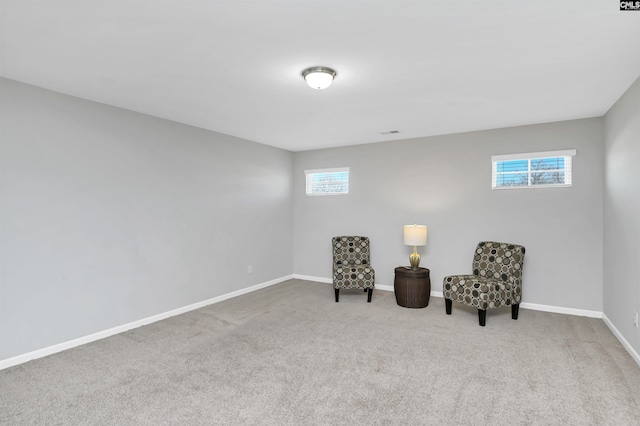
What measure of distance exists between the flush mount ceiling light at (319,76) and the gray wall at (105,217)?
2.29 m

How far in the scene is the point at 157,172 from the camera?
406 cm

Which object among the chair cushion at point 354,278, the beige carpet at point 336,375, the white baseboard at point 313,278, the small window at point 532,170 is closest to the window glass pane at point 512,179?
the small window at point 532,170

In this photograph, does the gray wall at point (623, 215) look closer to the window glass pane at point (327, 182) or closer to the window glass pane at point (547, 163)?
the window glass pane at point (547, 163)

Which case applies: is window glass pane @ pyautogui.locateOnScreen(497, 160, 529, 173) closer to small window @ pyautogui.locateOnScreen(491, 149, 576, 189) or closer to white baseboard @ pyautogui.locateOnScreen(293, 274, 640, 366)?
small window @ pyautogui.locateOnScreen(491, 149, 576, 189)

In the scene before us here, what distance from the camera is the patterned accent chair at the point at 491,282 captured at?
12.5ft

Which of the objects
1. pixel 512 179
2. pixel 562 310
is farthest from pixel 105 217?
pixel 562 310

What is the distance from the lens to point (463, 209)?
16.2 feet

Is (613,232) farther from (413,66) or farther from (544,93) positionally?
(413,66)

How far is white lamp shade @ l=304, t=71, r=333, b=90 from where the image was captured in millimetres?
2666

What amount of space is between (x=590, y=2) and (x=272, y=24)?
1739 millimetres

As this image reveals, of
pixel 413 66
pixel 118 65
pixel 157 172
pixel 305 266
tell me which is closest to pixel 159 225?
pixel 157 172

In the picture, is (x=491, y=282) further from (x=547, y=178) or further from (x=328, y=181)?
(x=328, y=181)

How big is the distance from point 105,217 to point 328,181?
3623 millimetres

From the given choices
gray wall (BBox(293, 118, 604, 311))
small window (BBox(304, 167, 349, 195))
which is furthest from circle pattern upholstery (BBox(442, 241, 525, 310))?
small window (BBox(304, 167, 349, 195))
